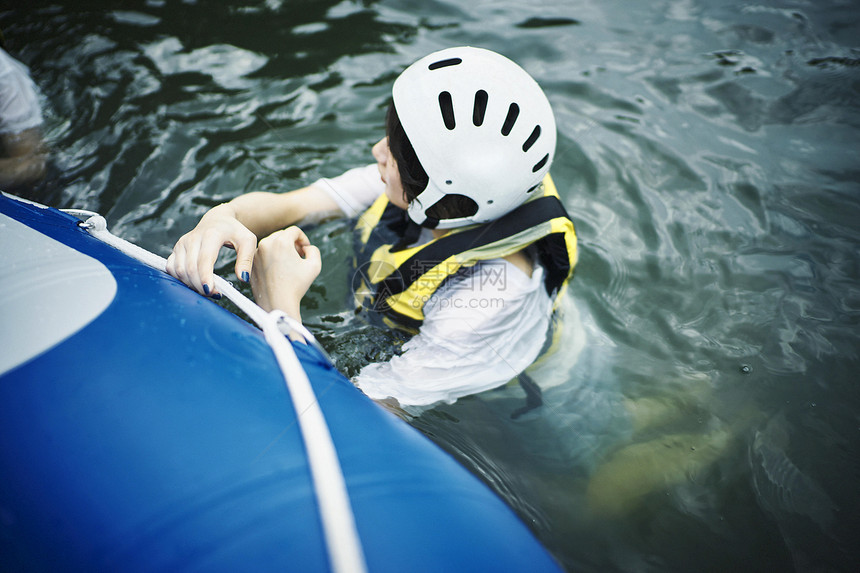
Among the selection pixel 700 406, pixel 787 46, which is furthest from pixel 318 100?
pixel 787 46

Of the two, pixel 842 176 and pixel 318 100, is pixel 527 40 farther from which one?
pixel 842 176

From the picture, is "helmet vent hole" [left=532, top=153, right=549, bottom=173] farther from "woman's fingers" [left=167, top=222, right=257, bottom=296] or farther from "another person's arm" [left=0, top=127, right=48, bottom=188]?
"another person's arm" [left=0, top=127, right=48, bottom=188]

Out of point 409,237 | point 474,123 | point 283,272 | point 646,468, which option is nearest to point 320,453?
point 283,272

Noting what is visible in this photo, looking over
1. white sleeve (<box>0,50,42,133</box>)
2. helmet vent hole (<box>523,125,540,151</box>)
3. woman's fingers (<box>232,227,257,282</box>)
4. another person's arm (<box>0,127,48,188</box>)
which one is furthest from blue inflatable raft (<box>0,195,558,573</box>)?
white sleeve (<box>0,50,42,133</box>)

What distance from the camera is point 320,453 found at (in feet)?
3.29

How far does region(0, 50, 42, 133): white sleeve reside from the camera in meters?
2.92

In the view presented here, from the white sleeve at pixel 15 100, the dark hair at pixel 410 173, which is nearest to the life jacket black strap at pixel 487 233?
the dark hair at pixel 410 173

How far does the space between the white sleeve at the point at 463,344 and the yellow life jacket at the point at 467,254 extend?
75 mm

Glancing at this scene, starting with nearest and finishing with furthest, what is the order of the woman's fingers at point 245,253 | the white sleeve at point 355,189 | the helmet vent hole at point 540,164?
the woman's fingers at point 245,253
the helmet vent hole at point 540,164
the white sleeve at point 355,189

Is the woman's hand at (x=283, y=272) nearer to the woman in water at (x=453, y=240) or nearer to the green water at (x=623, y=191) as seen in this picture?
the woman in water at (x=453, y=240)

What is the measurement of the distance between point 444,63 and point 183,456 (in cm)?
140

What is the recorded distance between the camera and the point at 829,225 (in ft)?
9.57

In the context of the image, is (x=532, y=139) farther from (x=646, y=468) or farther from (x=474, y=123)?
(x=646, y=468)

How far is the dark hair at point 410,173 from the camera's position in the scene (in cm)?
177
